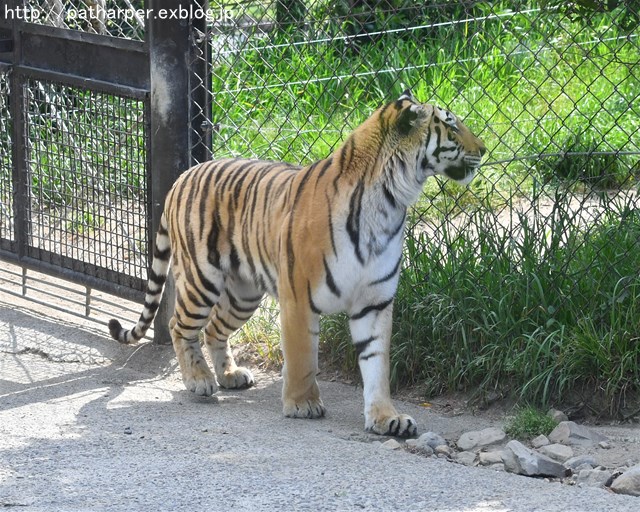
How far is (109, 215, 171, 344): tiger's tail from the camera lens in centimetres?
571

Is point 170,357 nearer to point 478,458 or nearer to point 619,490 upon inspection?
point 478,458

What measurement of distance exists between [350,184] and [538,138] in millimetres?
3977

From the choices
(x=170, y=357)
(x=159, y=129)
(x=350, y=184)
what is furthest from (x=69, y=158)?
(x=350, y=184)

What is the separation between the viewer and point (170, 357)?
6.02 m

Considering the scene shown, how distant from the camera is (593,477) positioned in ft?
13.9

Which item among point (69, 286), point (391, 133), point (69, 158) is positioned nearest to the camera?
point (391, 133)

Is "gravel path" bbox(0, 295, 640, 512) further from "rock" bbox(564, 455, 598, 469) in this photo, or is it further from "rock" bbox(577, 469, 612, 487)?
"rock" bbox(564, 455, 598, 469)

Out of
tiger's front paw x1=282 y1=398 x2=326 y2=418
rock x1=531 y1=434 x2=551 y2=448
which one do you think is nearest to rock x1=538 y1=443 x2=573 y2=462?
rock x1=531 y1=434 x2=551 y2=448

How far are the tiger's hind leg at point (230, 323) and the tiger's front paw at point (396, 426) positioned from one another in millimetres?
1066

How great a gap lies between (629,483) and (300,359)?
5.12 ft

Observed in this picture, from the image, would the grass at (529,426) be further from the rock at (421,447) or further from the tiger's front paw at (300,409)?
the tiger's front paw at (300,409)

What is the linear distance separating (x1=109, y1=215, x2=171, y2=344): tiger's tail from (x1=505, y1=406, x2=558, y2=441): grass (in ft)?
6.35

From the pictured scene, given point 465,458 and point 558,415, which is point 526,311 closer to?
point 558,415

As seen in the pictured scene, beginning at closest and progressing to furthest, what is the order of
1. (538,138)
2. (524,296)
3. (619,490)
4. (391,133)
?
(619,490), (391,133), (524,296), (538,138)
